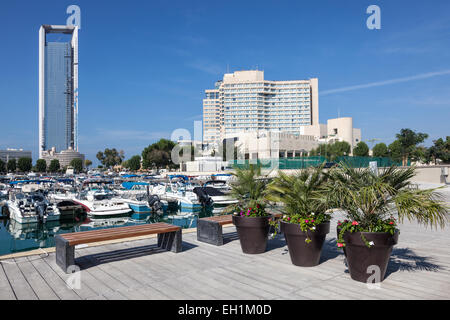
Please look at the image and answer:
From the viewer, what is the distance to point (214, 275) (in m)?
5.32

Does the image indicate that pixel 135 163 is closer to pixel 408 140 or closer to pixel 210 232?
pixel 408 140

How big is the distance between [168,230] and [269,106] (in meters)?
146

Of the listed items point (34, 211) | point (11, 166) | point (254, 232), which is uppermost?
point (11, 166)

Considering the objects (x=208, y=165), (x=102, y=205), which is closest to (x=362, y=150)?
(x=208, y=165)

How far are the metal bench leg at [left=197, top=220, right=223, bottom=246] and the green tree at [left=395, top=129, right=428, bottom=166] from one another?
8944 cm

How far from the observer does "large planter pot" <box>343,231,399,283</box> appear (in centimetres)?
447

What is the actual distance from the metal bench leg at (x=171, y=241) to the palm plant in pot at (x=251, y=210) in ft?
3.99

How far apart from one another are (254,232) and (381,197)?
281 centimetres

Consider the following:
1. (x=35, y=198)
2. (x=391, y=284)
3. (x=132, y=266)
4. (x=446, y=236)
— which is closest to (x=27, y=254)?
(x=132, y=266)

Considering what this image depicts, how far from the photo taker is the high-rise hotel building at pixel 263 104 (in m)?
146

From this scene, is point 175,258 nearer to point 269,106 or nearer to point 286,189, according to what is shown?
point 286,189

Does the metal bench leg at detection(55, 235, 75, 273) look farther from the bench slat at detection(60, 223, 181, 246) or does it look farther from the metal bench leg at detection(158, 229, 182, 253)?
the metal bench leg at detection(158, 229, 182, 253)

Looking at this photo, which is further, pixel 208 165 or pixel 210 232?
pixel 208 165

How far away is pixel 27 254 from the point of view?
6555 mm
